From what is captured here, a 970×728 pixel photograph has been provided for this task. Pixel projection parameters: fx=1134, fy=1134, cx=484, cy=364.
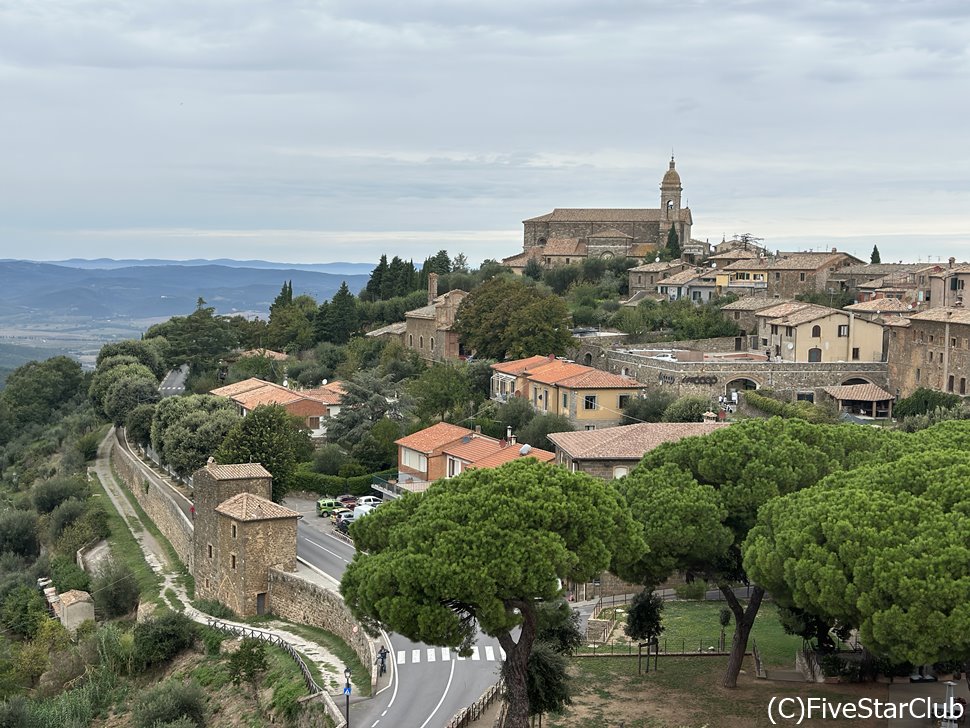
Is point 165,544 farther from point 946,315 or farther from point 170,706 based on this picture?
point 946,315

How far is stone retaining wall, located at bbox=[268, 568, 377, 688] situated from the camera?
93.9 feet

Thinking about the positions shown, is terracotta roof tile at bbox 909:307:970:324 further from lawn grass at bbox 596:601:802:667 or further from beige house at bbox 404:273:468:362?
beige house at bbox 404:273:468:362

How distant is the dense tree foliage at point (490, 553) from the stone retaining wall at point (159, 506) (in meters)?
19.0

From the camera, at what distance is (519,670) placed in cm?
2078

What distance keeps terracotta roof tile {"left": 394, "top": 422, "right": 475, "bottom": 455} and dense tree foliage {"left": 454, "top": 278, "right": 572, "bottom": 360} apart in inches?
512

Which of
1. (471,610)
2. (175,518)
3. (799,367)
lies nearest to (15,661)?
(175,518)

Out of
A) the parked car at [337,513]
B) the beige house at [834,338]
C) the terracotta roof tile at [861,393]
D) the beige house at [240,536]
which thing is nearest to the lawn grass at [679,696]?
the beige house at [240,536]

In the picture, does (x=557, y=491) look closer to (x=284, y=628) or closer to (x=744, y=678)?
(x=744, y=678)

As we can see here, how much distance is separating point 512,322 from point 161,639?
3313 centimetres

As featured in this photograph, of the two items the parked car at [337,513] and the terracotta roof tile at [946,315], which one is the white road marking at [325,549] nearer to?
the parked car at [337,513]

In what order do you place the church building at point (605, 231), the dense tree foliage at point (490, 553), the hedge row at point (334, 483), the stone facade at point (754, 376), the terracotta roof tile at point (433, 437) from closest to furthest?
1. the dense tree foliage at point (490, 553)
2. the terracotta roof tile at point (433, 437)
3. the hedge row at point (334, 483)
4. the stone facade at point (754, 376)
5. the church building at point (605, 231)

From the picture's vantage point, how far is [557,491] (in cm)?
2141

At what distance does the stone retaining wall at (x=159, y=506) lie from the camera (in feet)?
136

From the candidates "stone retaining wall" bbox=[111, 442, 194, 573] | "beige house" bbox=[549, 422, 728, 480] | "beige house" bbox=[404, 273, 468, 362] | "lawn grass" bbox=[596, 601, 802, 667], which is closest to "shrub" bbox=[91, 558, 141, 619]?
"stone retaining wall" bbox=[111, 442, 194, 573]
